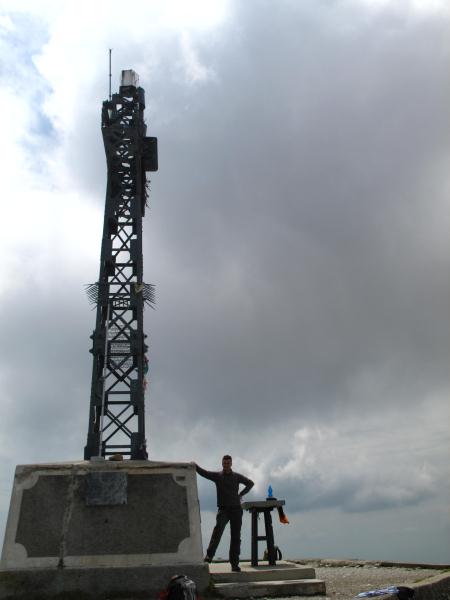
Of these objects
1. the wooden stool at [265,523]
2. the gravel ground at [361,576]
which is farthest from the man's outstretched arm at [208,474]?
the gravel ground at [361,576]

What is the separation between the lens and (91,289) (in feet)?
55.8

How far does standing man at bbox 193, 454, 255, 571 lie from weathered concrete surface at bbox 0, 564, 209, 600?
1.15 metres

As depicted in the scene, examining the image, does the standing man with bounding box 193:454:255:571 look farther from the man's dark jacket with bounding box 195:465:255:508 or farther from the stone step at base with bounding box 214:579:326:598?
the stone step at base with bounding box 214:579:326:598

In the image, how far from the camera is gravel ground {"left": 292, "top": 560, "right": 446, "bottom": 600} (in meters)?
8.12

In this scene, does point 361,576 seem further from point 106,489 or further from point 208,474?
point 106,489

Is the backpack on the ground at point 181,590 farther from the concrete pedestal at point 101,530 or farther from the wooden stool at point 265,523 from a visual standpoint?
the wooden stool at point 265,523

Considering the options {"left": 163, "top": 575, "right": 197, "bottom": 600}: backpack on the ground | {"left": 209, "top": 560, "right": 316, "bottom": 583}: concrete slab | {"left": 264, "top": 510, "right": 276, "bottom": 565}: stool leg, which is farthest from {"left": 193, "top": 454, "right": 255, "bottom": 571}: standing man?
{"left": 163, "top": 575, "right": 197, "bottom": 600}: backpack on the ground

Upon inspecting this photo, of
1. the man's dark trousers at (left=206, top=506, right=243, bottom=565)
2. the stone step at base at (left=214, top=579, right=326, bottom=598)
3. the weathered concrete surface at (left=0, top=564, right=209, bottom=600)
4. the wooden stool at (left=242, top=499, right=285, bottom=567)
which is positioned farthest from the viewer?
the wooden stool at (left=242, top=499, right=285, bottom=567)

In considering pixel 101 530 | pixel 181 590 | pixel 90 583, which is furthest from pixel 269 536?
pixel 181 590

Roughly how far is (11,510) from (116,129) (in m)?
14.0

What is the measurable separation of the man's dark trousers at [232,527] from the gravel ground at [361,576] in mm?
1485

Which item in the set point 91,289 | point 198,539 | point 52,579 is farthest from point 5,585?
point 91,289

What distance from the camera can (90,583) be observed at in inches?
294

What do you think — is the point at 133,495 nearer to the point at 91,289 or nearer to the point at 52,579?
the point at 52,579
